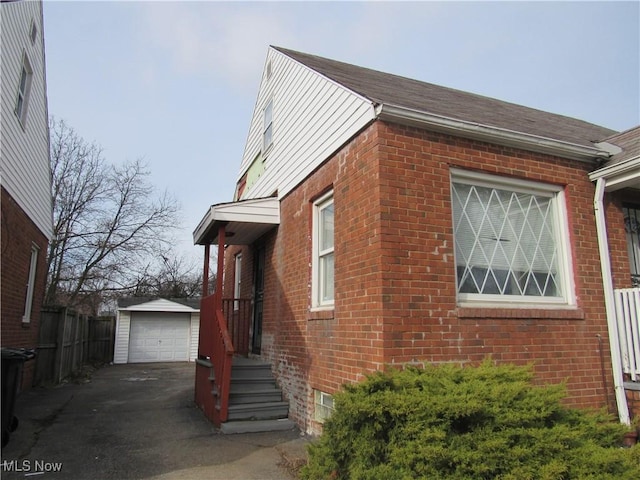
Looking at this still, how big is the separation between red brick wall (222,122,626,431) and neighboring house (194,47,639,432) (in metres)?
0.02

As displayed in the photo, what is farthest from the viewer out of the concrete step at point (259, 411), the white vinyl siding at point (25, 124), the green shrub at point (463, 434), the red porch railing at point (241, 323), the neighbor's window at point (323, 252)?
the red porch railing at point (241, 323)

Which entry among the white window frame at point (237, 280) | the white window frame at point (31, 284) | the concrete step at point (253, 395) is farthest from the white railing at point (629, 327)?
the white window frame at point (31, 284)

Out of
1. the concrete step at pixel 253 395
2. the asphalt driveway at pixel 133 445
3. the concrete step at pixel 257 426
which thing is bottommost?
the asphalt driveway at pixel 133 445

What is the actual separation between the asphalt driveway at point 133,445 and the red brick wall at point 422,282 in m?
0.99

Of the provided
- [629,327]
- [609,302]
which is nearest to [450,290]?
[609,302]

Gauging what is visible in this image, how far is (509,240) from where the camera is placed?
560 cm

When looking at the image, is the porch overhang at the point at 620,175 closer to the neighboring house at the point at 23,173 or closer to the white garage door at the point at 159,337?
the neighboring house at the point at 23,173

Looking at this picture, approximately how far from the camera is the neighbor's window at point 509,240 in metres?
5.34

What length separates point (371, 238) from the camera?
4969 mm

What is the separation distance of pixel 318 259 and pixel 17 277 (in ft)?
21.2

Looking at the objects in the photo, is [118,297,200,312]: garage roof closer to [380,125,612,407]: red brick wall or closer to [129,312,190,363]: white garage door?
[129,312,190,363]: white garage door

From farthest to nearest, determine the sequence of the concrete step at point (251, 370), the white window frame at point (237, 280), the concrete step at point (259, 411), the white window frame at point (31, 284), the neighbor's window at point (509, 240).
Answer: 1. the white window frame at point (237, 280)
2. the white window frame at point (31, 284)
3. the concrete step at point (251, 370)
4. the concrete step at point (259, 411)
5. the neighbor's window at point (509, 240)

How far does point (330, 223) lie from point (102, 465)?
4049 mm

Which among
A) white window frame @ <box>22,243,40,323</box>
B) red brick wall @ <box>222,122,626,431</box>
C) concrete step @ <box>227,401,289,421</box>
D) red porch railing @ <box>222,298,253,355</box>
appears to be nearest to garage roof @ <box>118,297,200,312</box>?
white window frame @ <box>22,243,40,323</box>
